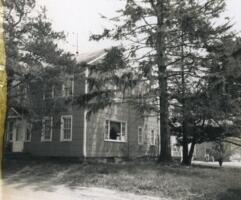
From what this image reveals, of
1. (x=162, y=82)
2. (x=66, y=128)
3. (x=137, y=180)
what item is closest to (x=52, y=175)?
(x=137, y=180)

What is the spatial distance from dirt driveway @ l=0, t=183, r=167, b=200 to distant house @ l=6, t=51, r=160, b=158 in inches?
265

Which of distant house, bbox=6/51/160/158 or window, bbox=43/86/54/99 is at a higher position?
window, bbox=43/86/54/99

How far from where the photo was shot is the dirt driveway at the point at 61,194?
422 inches

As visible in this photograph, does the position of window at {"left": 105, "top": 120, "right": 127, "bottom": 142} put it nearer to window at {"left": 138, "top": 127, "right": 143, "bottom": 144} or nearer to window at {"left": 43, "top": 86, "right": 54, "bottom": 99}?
window at {"left": 138, "top": 127, "right": 143, "bottom": 144}

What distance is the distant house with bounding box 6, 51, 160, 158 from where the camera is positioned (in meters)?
19.3

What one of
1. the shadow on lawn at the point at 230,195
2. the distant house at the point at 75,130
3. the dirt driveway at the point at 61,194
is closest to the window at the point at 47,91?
the distant house at the point at 75,130

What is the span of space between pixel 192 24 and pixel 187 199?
9.02 m

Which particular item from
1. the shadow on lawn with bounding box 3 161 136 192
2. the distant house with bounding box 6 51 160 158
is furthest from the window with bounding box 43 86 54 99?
the shadow on lawn with bounding box 3 161 136 192

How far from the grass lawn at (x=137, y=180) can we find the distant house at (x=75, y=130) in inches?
135

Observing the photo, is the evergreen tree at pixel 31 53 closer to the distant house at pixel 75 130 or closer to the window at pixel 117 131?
the distant house at pixel 75 130

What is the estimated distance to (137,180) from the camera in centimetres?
1341

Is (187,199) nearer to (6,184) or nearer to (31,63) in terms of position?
(6,184)

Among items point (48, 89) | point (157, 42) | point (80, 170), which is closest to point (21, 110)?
point (48, 89)

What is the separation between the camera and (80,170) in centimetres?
1614
